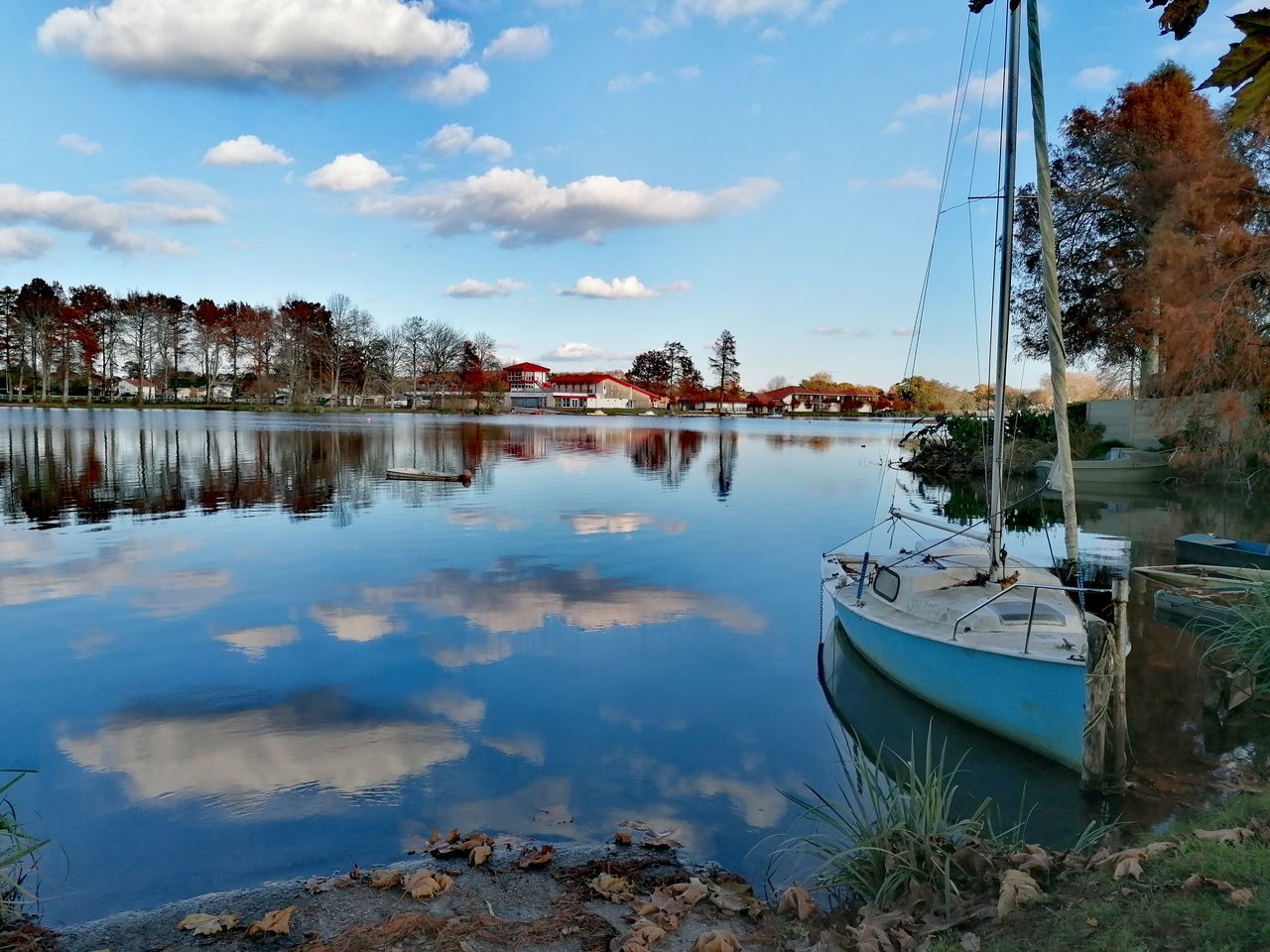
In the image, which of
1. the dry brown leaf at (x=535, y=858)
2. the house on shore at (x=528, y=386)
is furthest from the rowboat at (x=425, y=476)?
the house on shore at (x=528, y=386)

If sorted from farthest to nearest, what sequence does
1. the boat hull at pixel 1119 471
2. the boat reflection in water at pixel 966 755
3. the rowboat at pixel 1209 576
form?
the boat hull at pixel 1119 471, the rowboat at pixel 1209 576, the boat reflection in water at pixel 966 755

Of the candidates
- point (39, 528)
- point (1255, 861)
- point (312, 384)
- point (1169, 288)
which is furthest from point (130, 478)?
point (312, 384)

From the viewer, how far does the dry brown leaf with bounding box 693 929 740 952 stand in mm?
4297

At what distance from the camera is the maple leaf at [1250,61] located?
1668 millimetres

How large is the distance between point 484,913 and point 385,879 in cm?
84

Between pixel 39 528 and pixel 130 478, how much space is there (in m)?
10.1

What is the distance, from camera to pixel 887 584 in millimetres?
9633

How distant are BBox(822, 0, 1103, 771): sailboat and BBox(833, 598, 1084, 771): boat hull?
0.01 m

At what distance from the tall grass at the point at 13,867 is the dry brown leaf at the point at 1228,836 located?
6.61 metres

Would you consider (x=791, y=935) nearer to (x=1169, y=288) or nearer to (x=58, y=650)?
(x=58, y=650)

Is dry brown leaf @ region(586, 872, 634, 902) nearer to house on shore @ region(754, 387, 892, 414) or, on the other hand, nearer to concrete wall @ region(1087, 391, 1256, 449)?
concrete wall @ region(1087, 391, 1256, 449)

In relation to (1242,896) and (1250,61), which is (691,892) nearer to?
(1242,896)

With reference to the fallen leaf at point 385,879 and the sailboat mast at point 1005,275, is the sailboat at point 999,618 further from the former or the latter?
the fallen leaf at point 385,879

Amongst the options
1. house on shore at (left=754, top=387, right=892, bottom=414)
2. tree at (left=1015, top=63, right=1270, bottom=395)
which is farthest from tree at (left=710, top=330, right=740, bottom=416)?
tree at (left=1015, top=63, right=1270, bottom=395)
